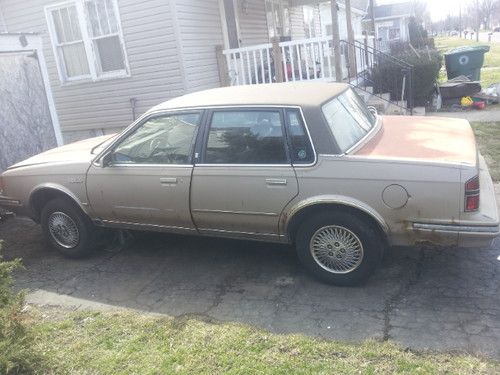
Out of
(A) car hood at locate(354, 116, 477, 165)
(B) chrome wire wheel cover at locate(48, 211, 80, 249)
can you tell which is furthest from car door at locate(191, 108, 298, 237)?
(B) chrome wire wheel cover at locate(48, 211, 80, 249)

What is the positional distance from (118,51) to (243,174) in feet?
22.8

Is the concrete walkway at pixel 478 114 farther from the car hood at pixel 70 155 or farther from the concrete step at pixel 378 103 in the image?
the car hood at pixel 70 155

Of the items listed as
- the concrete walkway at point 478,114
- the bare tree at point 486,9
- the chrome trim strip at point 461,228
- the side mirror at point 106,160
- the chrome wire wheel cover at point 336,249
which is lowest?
the concrete walkway at point 478,114

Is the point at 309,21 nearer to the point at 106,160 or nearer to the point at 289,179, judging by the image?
the point at 106,160

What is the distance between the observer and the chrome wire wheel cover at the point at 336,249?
3.89 m

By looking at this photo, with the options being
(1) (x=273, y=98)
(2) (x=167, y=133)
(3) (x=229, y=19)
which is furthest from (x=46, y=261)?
(3) (x=229, y=19)

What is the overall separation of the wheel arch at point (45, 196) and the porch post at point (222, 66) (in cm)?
616

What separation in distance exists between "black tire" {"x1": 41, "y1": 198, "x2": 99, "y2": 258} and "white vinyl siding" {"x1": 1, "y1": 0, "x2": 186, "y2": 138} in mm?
5025

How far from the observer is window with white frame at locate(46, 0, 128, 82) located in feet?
31.8

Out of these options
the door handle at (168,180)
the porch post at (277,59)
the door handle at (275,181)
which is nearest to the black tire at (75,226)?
the door handle at (168,180)

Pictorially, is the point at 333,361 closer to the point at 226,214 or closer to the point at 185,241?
the point at 226,214

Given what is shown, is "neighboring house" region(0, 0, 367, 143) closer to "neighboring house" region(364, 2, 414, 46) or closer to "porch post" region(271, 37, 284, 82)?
"porch post" region(271, 37, 284, 82)

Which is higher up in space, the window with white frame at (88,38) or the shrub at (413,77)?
the window with white frame at (88,38)

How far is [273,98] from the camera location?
416cm
